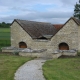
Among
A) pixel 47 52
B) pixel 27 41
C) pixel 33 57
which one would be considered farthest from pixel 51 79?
pixel 27 41

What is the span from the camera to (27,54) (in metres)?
31.4

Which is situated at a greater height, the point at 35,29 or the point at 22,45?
the point at 35,29

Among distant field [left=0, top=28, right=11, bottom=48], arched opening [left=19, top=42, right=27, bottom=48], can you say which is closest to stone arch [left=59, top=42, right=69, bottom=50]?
arched opening [left=19, top=42, right=27, bottom=48]

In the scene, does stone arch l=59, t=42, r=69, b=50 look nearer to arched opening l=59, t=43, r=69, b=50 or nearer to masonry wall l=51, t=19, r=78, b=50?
arched opening l=59, t=43, r=69, b=50

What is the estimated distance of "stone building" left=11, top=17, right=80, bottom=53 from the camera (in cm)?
3459

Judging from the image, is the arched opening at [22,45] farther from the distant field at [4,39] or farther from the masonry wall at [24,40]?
the distant field at [4,39]

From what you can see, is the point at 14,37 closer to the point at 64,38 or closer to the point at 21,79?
the point at 64,38

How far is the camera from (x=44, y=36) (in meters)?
39.1

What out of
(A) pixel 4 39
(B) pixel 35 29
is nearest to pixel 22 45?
(B) pixel 35 29

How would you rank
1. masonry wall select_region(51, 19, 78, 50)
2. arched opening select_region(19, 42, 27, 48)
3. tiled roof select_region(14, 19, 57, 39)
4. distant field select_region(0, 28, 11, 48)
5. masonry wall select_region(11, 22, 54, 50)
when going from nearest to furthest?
masonry wall select_region(51, 19, 78, 50), masonry wall select_region(11, 22, 54, 50), tiled roof select_region(14, 19, 57, 39), arched opening select_region(19, 42, 27, 48), distant field select_region(0, 28, 11, 48)

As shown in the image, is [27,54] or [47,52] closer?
[27,54]

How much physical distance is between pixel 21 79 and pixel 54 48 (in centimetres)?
2048

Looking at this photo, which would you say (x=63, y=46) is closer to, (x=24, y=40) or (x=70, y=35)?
(x=70, y=35)

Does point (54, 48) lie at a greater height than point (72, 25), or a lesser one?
lesser
